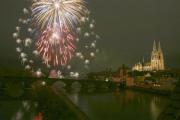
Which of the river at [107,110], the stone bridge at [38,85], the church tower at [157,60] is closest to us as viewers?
the river at [107,110]

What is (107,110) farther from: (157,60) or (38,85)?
(157,60)

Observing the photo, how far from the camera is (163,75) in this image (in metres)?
96.5

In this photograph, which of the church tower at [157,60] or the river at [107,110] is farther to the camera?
the church tower at [157,60]

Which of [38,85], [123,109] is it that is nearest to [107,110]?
[123,109]

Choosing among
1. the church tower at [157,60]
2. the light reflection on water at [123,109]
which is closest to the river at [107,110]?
the light reflection on water at [123,109]

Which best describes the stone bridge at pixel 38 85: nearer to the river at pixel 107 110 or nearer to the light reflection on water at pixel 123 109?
the light reflection on water at pixel 123 109

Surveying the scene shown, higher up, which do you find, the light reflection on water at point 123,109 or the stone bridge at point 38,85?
the stone bridge at point 38,85

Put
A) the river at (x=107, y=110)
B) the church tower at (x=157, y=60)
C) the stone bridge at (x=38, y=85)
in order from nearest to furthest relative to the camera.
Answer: the river at (x=107, y=110), the stone bridge at (x=38, y=85), the church tower at (x=157, y=60)

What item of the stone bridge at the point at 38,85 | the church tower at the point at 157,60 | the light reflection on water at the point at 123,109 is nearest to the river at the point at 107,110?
the light reflection on water at the point at 123,109

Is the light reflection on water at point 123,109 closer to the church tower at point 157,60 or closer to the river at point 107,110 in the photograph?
the river at point 107,110

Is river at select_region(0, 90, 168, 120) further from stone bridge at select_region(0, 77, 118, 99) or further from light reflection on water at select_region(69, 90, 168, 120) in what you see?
stone bridge at select_region(0, 77, 118, 99)

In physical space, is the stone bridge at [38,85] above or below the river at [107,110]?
above

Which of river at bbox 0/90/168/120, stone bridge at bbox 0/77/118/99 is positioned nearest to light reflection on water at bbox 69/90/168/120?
river at bbox 0/90/168/120

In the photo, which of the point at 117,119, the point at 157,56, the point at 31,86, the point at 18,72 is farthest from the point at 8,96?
the point at 157,56
